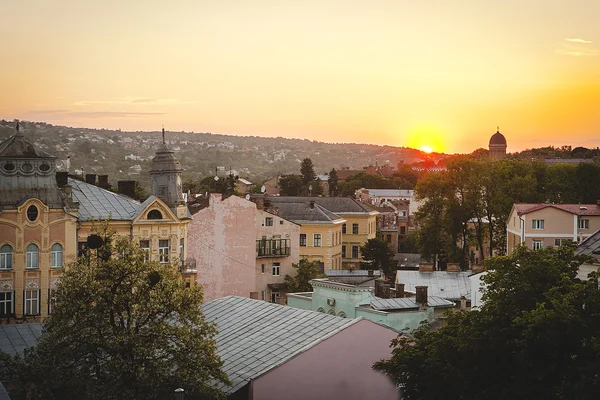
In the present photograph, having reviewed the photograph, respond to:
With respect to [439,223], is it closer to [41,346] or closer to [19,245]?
[19,245]

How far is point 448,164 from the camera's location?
94.4 m

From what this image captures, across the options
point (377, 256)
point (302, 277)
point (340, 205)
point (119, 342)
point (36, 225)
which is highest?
point (340, 205)

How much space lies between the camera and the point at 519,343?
25.3 m

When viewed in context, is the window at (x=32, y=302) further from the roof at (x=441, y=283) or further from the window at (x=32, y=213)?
the roof at (x=441, y=283)

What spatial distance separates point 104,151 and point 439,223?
311 feet

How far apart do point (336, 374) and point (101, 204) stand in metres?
23.5

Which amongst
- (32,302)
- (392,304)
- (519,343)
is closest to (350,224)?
(32,302)

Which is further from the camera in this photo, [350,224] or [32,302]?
[350,224]

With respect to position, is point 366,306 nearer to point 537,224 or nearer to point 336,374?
point 336,374

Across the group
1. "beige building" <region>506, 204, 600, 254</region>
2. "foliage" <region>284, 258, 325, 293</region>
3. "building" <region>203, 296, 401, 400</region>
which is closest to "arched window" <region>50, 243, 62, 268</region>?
"building" <region>203, 296, 401, 400</region>

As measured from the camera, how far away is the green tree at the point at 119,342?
28.2 metres

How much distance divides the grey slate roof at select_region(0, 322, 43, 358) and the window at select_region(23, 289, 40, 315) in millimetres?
8439

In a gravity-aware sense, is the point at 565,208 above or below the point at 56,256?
above

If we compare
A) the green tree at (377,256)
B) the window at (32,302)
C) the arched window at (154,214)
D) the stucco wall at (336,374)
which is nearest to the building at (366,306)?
the stucco wall at (336,374)
